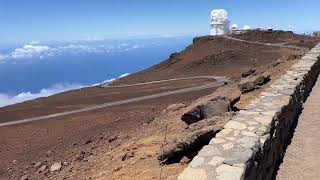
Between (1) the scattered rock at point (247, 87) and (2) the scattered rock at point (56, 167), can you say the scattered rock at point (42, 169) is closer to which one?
(2) the scattered rock at point (56, 167)

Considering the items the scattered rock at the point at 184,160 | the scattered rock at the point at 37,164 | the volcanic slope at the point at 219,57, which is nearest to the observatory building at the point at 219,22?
the volcanic slope at the point at 219,57

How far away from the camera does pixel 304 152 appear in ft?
26.6

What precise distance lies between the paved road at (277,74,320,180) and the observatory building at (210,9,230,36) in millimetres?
58900

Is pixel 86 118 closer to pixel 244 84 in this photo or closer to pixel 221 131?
pixel 244 84

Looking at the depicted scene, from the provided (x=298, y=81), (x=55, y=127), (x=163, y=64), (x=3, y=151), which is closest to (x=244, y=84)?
(x=298, y=81)

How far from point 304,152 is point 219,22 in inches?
2442

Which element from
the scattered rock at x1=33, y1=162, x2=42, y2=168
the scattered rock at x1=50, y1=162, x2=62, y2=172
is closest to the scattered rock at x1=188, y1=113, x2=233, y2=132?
the scattered rock at x1=50, y1=162, x2=62, y2=172

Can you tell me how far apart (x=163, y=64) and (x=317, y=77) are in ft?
120

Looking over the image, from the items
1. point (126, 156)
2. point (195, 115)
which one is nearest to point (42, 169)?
point (126, 156)

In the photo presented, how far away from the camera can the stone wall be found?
217 inches

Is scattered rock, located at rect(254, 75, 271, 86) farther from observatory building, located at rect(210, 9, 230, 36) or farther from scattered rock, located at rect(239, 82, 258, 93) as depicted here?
observatory building, located at rect(210, 9, 230, 36)

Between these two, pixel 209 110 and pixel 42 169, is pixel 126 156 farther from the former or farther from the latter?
pixel 42 169

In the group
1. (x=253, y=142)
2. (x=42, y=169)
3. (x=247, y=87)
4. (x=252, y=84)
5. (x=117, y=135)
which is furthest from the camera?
(x=117, y=135)

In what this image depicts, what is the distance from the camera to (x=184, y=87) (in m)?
33.1
